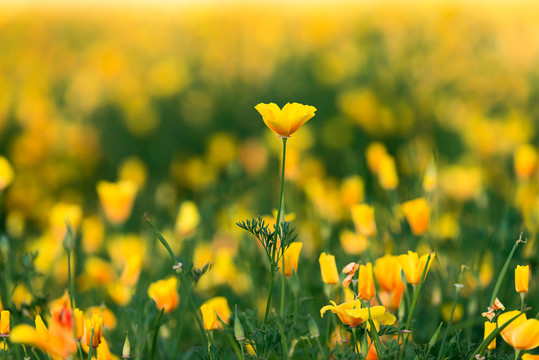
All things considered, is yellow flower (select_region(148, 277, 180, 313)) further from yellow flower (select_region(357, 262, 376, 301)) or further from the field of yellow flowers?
yellow flower (select_region(357, 262, 376, 301))

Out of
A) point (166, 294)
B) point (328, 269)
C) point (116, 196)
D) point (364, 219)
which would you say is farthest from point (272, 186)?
point (328, 269)

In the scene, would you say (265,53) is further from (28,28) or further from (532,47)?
(28,28)

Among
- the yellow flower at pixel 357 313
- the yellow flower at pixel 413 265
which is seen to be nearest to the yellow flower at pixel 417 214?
the yellow flower at pixel 413 265

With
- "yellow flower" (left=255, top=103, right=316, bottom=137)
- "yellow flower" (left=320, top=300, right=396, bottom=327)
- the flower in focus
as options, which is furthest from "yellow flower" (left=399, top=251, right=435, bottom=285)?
the flower in focus

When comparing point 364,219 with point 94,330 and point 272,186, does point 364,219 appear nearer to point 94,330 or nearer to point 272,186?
point 94,330

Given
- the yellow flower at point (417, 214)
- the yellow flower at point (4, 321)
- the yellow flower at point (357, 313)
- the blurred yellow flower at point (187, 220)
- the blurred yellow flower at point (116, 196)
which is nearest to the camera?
the yellow flower at point (357, 313)

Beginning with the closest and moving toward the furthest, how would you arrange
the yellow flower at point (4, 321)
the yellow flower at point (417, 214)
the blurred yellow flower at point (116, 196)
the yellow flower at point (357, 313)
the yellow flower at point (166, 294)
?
the yellow flower at point (357, 313) → the yellow flower at point (4, 321) → the yellow flower at point (166, 294) → the yellow flower at point (417, 214) → the blurred yellow flower at point (116, 196)

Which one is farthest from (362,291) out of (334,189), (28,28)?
(28,28)

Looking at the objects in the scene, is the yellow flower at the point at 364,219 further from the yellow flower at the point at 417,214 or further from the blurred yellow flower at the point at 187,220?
the blurred yellow flower at the point at 187,220
